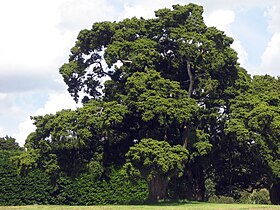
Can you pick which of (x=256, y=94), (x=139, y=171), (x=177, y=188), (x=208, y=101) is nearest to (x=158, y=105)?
(x=139, y=171)

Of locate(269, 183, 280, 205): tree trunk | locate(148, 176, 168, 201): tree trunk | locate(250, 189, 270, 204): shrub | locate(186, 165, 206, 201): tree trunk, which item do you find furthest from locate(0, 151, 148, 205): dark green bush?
locate(250, 189, 270, 204): shrub

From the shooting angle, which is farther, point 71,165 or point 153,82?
point 71,165

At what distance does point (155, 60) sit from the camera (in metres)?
34.2

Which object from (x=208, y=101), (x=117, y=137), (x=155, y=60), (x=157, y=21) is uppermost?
(x=157, y=21)

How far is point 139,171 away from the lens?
101 feet

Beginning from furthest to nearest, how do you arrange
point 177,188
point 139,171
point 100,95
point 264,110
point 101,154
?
point 177,188, point 100,95, point 101,154, point 264,110, point 139,171

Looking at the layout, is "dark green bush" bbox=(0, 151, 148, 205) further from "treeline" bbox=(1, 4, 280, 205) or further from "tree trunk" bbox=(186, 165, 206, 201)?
"treeline" bbox=(1, 4, 280, 205)

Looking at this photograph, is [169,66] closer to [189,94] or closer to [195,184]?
[189,94]

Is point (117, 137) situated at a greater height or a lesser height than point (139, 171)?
greater

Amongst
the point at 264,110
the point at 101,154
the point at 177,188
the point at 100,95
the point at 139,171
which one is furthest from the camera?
the point at 177,188

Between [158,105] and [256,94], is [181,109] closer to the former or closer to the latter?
[158,105]

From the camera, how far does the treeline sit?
31.5 m

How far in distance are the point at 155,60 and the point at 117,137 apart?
6124 millimetres

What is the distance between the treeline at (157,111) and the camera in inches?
1242
